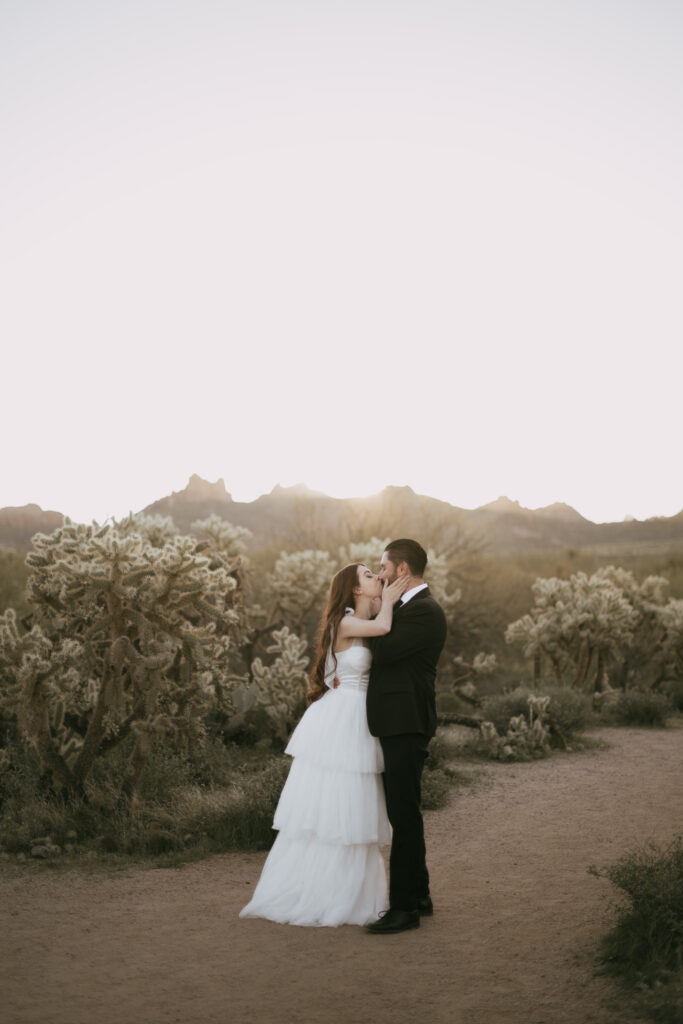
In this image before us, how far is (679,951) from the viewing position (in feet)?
15.9

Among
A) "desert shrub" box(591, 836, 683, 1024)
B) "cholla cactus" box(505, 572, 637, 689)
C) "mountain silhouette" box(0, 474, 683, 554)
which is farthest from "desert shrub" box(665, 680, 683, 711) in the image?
"desert shrub" box(591, 836, 683, 1024)

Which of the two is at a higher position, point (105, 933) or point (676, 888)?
point (676, 888)

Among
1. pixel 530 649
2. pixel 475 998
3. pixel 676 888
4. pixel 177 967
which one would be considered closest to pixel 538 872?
pixel 676 888

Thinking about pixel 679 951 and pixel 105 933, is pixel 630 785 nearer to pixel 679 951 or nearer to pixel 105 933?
pixel 679 951

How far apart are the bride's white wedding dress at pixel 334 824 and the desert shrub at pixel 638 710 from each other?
393 inches

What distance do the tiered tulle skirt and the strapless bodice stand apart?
0.05 m

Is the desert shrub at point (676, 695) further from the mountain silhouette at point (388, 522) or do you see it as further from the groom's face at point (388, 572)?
the groom's face at point (388, 572)

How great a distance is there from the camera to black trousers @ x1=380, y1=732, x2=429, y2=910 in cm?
573

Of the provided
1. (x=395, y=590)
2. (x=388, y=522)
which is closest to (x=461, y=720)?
(x=395, y=590)

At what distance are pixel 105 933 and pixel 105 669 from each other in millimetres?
3192

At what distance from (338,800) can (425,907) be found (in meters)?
0.95

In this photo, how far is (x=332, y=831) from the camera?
5.80 metres

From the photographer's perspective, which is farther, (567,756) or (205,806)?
(567,756)

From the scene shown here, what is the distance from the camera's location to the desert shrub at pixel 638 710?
1491cm
